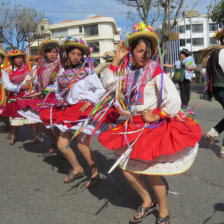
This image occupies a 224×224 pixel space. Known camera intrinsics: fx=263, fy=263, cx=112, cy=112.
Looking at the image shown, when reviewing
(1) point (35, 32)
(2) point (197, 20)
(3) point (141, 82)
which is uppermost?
(2) point (197, 20)

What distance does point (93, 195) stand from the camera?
297cm

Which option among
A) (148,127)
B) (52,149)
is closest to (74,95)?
(148,127)

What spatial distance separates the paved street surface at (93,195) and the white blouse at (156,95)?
3.35ft

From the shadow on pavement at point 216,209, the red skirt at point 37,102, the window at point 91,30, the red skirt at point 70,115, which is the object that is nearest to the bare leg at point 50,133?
the red skirt at point 37,102

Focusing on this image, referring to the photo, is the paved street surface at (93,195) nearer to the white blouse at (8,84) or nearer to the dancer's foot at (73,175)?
the dancer's foot at (73,175)

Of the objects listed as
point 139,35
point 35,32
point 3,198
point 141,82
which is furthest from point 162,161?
point 35,32

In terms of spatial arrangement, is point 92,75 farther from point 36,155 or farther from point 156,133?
point 36,155

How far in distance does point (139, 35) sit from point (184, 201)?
67.7 inches

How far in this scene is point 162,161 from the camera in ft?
7.01

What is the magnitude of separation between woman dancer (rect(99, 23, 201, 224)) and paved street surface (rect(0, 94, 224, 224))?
1.09 feet

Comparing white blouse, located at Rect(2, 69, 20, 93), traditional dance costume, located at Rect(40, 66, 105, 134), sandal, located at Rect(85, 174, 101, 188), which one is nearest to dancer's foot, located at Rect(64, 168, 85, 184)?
sandal, located at Rect(85, 174, 101, 188)

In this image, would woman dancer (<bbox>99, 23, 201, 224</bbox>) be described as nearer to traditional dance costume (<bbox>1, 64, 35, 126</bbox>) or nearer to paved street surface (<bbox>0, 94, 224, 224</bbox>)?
paved street surface (<bbox>0, 94, 224, 224</bbox>)

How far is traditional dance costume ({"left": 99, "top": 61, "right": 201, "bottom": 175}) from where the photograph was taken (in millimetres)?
2109

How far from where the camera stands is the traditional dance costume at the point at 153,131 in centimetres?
211
